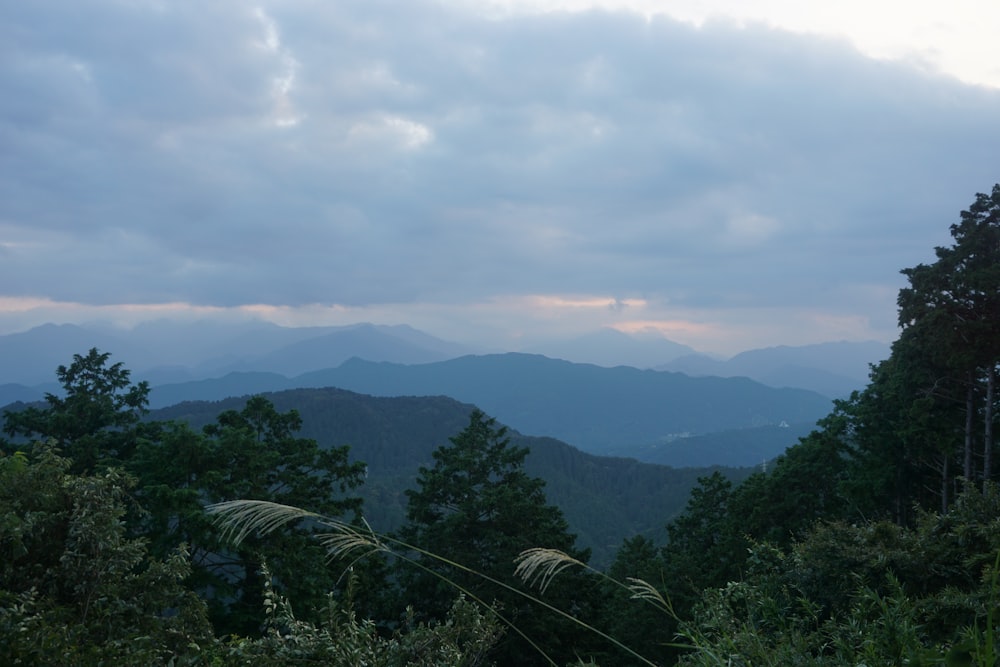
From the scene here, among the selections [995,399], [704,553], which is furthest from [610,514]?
[995,399]

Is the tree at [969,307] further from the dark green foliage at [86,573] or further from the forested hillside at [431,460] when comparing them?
the forested hillside at [431,460]

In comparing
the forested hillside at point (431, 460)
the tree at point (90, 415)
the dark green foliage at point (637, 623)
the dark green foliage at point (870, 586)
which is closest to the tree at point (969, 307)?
the dark green foliage at point (637, 623)

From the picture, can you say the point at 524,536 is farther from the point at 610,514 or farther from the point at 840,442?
the point at 610,514

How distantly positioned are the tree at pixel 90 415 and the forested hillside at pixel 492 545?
9 cm

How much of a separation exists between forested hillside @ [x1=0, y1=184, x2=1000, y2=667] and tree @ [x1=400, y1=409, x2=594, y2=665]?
0.11 metres

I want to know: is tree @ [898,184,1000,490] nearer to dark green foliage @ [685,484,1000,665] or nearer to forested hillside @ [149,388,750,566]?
dark green foliage @ [685,484,1000,665]

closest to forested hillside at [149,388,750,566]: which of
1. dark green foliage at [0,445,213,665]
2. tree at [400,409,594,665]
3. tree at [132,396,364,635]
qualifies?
tree at [400,409,594,665]

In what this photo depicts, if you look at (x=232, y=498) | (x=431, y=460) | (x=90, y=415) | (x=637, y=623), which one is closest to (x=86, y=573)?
(x=232, y=498)

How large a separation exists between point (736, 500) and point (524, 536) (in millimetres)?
10909

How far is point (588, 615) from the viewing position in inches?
934

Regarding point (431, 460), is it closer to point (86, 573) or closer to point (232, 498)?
point (232, 498)

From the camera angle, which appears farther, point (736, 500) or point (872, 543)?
point (736, 500)

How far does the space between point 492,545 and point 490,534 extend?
17.8 inches

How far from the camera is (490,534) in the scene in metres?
23.2
